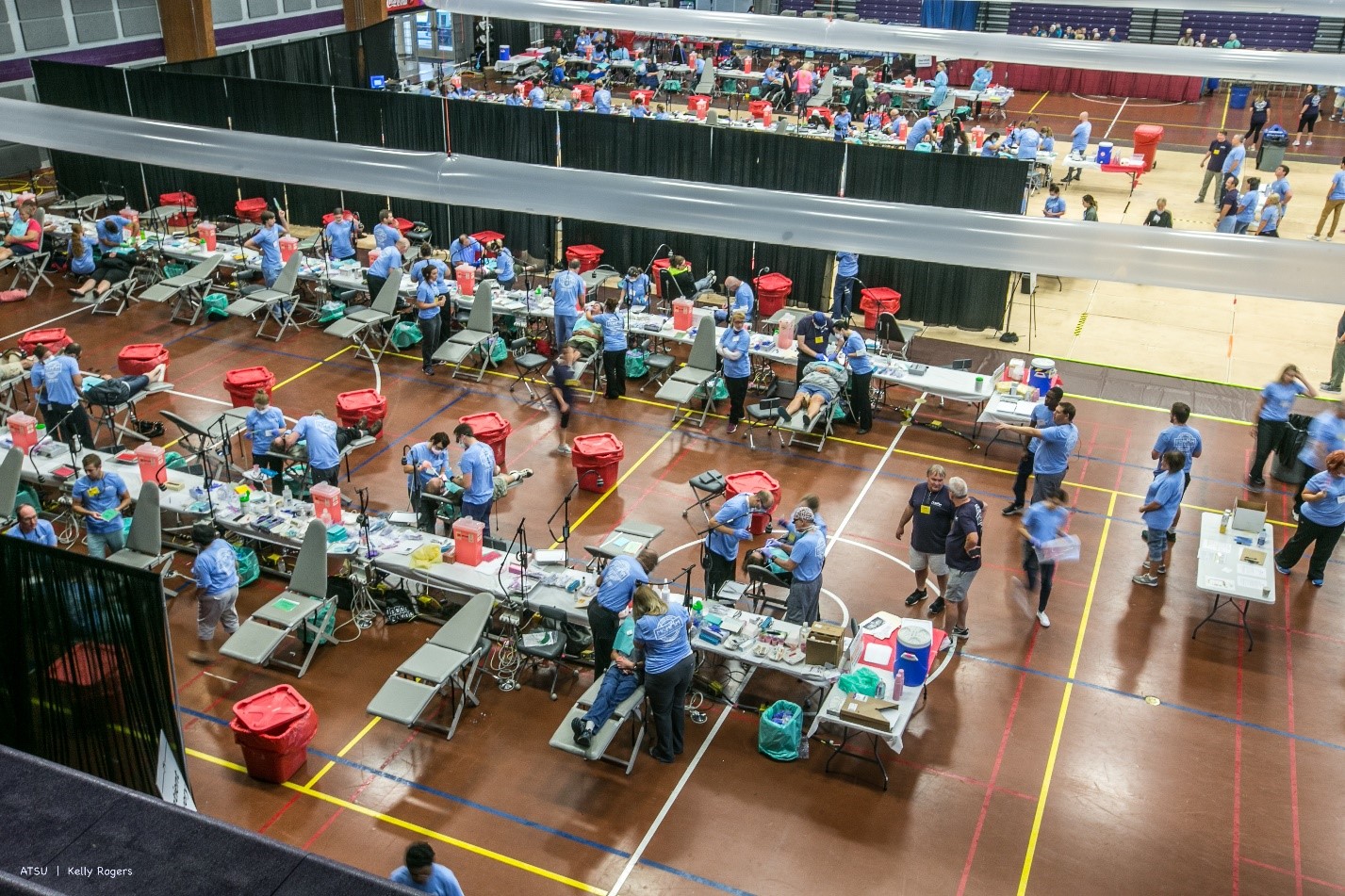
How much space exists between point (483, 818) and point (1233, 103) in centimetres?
3402

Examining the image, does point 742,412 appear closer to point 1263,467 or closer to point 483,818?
point 1263,467

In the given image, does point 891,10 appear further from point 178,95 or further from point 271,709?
point 271,709

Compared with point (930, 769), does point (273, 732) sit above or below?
above

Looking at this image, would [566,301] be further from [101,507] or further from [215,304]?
[101,507]


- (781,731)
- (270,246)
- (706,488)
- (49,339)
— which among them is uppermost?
(270,246)

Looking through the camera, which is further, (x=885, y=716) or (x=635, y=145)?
(x=635, y=145)

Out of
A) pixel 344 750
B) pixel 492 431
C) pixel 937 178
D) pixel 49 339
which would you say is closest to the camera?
pixel 344 750

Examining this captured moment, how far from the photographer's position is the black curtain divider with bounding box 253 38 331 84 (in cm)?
2731

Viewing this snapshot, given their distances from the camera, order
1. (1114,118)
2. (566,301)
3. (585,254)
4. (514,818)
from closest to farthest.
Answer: (514,818), (566,301), (585,254), (1114,118)

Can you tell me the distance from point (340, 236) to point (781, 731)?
1252cm

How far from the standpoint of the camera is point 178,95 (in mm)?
22516

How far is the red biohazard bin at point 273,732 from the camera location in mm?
9000

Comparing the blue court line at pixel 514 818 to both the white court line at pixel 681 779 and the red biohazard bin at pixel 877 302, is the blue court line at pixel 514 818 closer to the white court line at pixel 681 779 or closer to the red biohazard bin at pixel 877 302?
the white court line at pixel 681 779

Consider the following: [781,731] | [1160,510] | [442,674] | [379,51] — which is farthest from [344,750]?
[379,51]
